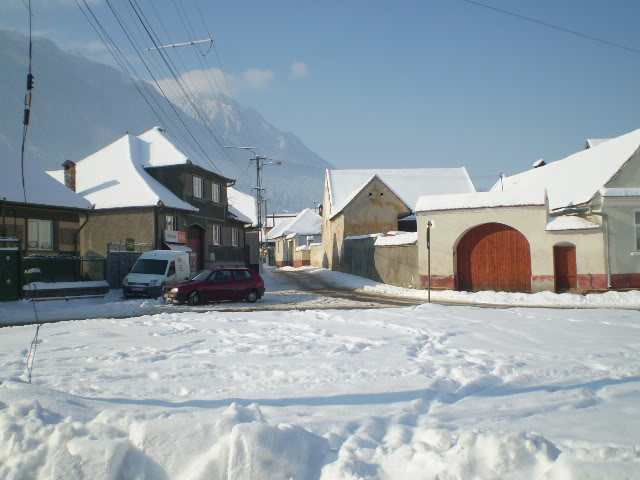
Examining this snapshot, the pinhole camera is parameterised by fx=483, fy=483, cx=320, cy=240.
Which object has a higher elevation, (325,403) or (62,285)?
(62,285)

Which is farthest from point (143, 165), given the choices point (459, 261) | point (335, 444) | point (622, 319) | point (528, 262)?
point (335, 444)

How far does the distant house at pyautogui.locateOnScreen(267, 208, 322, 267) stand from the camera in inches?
2559

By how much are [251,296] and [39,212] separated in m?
10.6

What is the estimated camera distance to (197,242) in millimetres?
32281

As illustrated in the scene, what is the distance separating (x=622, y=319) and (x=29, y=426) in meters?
12.1

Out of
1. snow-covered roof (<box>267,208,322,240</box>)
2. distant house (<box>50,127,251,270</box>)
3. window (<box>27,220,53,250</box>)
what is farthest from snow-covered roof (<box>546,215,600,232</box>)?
snow-covered roof (<box>267,208,322,240</box>)

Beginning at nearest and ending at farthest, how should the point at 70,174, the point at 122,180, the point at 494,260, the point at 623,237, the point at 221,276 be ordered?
the point at 221,276 < the point at 623,237 < the point at 494,260 < the point at 122,180 < the point at 70,174

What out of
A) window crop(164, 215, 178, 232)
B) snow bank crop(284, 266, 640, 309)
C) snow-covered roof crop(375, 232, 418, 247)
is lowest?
snow bank crop(284, 266, 640, 309)

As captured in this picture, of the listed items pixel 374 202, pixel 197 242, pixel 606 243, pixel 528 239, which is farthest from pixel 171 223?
pixel 606 243

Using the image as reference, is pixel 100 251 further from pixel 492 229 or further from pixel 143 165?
pixel 492 229

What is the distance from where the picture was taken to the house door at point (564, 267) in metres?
21.9

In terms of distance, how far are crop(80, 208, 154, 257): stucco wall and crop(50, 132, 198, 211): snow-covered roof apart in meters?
0.51

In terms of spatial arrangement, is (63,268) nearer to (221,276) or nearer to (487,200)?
(221,276)

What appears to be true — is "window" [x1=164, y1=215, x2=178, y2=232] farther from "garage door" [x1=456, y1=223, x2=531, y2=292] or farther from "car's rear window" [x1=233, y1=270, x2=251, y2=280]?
"garage door" [x1=456, y1=223, x2=531, y2=292]
